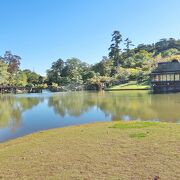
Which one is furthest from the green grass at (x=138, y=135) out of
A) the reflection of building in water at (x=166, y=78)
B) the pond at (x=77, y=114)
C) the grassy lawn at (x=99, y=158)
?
the reflection of building in water at (x=166, y=78)

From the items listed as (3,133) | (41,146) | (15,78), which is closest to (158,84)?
(3,133)

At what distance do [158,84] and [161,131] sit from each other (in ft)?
137

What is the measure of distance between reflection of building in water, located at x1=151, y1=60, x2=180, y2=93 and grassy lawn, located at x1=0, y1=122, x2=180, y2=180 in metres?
39.0

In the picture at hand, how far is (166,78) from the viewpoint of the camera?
168ft

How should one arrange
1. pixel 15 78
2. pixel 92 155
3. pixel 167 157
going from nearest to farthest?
pixel 167 157, pixel 92 155, pixel 15 78

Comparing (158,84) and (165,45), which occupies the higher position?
(165,45)

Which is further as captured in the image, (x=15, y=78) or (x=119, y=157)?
(x=15, y=78)

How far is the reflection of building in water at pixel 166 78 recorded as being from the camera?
47.8 metres

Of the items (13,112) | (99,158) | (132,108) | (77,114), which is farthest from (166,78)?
(99,158)

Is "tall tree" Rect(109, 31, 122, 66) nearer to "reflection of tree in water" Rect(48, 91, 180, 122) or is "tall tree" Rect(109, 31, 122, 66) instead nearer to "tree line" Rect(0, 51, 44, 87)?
"tree line" Rect(0, 51, 44, 87)

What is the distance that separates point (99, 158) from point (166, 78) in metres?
46.0

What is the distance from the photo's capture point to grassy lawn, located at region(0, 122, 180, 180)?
6086 mm

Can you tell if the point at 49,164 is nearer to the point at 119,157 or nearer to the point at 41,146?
the point at 119,157

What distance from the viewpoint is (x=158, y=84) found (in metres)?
50.9
